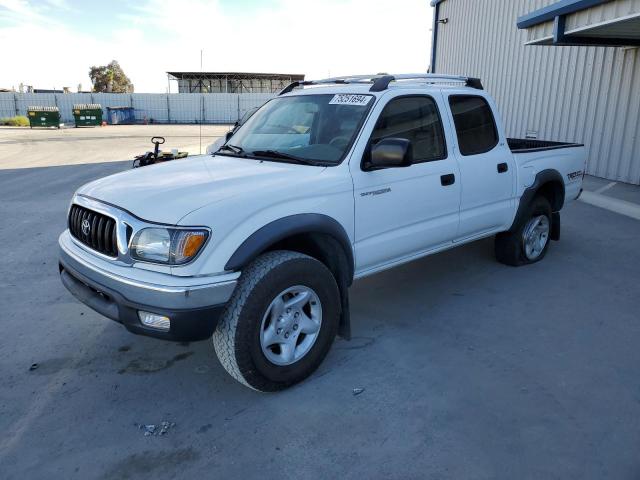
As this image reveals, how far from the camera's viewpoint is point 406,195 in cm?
373

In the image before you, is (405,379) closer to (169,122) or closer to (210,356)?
(210,356)

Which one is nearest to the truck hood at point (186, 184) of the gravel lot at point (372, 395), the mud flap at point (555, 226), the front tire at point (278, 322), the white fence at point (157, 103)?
the front tire at point (278, 322)

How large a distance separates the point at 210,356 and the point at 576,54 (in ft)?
36.4

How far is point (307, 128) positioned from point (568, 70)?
32.6ft

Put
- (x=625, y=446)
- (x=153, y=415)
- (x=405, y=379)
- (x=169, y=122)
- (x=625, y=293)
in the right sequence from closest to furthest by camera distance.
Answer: (x=625, y=446), (x=153, y=415), (x=405, y=379), (x=625, y=293), (x=169, y=122)

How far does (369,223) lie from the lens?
3533mm

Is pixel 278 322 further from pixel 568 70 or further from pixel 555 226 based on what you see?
pixel 568 70

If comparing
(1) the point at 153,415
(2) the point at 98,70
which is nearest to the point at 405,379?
(1) the point at 153,415

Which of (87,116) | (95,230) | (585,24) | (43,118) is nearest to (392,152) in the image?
(95,230)

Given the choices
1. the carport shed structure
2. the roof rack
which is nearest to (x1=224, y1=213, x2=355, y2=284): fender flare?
the roof rack

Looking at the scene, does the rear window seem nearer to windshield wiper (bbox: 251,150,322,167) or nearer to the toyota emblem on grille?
windshield wiper (bbox: 251,150,322,167)

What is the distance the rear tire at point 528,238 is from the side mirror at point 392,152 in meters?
2.40

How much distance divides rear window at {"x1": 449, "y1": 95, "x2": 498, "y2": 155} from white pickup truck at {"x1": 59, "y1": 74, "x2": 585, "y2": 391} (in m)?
0.02

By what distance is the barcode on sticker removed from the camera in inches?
146
